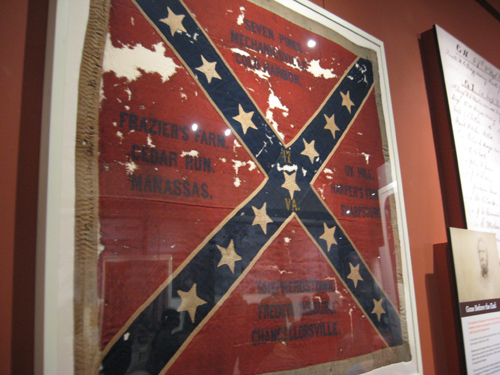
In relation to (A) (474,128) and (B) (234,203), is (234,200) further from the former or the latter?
(A) (474,128)

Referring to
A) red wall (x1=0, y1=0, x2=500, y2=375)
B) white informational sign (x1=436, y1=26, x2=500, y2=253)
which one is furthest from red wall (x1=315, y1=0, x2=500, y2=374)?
white informational sign (x1=436, y1=26, x2=500, y2=253)

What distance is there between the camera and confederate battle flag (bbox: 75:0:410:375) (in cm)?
72

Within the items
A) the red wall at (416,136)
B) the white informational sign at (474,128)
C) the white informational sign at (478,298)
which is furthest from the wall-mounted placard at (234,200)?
the white informational sign at (474,128)

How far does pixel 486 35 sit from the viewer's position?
2.07 metres

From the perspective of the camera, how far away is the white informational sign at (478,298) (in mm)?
1284

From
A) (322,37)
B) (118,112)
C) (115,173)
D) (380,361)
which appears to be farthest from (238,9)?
(380,361)

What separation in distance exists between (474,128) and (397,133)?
50 centimetres

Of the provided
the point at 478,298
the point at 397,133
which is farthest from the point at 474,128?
the point at 478,298

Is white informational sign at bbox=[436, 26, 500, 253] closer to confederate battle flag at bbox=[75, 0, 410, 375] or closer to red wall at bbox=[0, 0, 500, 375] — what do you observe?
red wall at bbox=[0, 0, 500, 375]

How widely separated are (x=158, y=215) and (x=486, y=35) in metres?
2.19

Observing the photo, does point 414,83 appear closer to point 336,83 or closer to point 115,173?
point 336,83

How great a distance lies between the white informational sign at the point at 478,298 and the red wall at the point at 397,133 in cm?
9

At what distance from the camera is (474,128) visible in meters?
1.65

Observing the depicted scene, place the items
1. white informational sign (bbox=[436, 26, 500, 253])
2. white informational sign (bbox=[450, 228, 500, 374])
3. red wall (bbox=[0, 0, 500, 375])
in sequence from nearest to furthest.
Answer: red wall (bbox=[0, 0, 500, 375]) → white informational sign (bbox=[450, 228, 500, 374]) → white informational sign (bbox=[436, 26, 500, 253])
